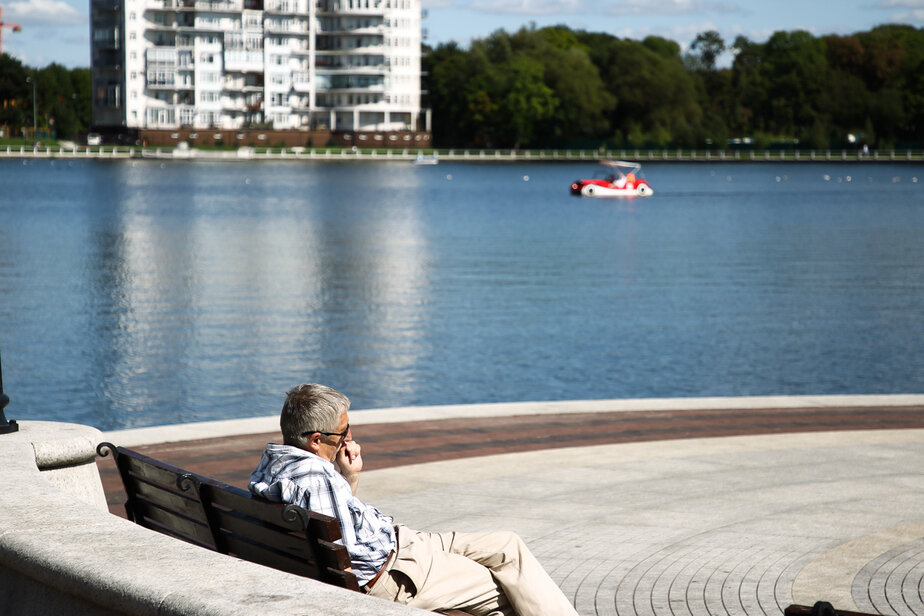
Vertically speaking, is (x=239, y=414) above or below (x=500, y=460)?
below

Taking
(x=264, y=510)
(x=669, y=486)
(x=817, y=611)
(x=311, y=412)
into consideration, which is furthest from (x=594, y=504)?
(x=817, y=611)

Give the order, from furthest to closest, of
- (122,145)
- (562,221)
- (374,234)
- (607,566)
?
(122,145)
(562,221)
(374,234)
(607,566)

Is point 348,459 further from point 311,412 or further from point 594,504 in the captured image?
point 594,504

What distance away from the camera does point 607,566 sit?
6758 millimetres

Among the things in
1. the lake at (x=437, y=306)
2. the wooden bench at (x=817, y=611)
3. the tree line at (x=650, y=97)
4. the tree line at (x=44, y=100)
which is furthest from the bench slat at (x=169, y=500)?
the tree line at (x=44, y=100)

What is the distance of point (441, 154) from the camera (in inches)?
5876

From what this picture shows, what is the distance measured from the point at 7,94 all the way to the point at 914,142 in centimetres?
11589

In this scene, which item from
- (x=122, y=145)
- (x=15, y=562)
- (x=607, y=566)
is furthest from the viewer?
(x=122, y=145)

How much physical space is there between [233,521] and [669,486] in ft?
17.2

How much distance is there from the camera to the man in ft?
13.7

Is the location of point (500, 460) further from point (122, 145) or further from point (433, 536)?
point (122, 145)

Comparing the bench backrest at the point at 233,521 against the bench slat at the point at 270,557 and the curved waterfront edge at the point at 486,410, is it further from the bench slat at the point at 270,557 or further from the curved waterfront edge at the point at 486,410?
the curved waterfront edge at the point at 486,410

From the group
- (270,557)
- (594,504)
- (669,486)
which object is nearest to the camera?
(270,557)

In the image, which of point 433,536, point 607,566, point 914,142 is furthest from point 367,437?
point 914,142
